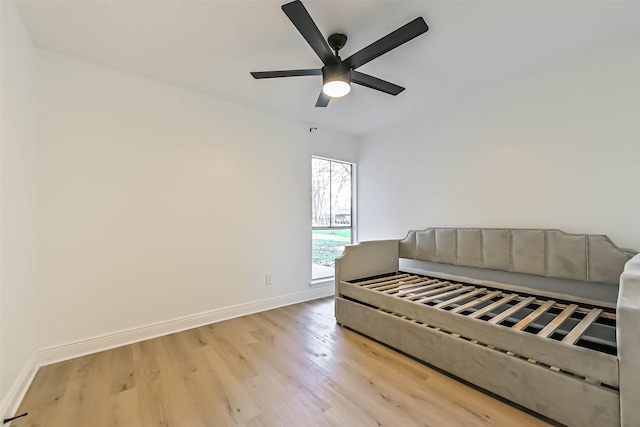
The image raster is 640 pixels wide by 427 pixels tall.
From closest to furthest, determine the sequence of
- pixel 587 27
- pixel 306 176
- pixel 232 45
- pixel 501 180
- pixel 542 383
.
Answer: pixel 542 383 → pixel 587 27 → pixel 232 45 → pixel 501 180 → pixel 306 176

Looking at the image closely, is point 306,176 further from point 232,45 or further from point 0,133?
point 0,133

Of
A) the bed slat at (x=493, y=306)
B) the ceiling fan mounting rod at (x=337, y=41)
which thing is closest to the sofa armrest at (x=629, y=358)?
the bed slat at (x=493, y=306)

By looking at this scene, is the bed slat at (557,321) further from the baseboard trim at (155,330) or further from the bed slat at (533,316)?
the baseboard trim at (155,330)

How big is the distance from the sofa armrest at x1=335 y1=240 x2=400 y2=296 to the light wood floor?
0.69m

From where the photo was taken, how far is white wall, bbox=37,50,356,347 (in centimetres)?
219

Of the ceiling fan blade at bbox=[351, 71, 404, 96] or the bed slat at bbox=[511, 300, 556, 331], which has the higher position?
the ceiling fan blade at bbox=[351, 71, 404, 96]

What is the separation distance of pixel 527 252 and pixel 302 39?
2.77m

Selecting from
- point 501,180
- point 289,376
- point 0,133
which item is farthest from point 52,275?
point 501,180

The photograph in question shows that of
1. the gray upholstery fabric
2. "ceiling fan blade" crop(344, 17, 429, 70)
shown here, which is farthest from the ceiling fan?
the gray upholstery fabric

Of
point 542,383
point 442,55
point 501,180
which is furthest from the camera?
point 501,180

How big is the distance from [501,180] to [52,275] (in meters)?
4.29

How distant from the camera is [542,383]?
1.45 m

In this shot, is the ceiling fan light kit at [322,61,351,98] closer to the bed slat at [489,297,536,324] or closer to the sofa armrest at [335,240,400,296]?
the sofa armrest at [335,240,400,296]

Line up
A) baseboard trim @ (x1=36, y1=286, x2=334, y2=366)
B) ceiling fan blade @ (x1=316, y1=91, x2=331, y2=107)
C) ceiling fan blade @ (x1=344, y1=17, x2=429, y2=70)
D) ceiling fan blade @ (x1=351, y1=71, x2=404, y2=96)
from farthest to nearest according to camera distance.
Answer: ceiling fan blade @ (x1=316, y1=91, x2=331, y2=107) → baseboard trim @ (x1=36, y1=286, x2=334, y2=366) → ceiling fan blade @ (x1=351, y1=71, x2=404, y2=96) → ceiling fan blade @ (x1=344, y1=17, x2=429, y2=70)
